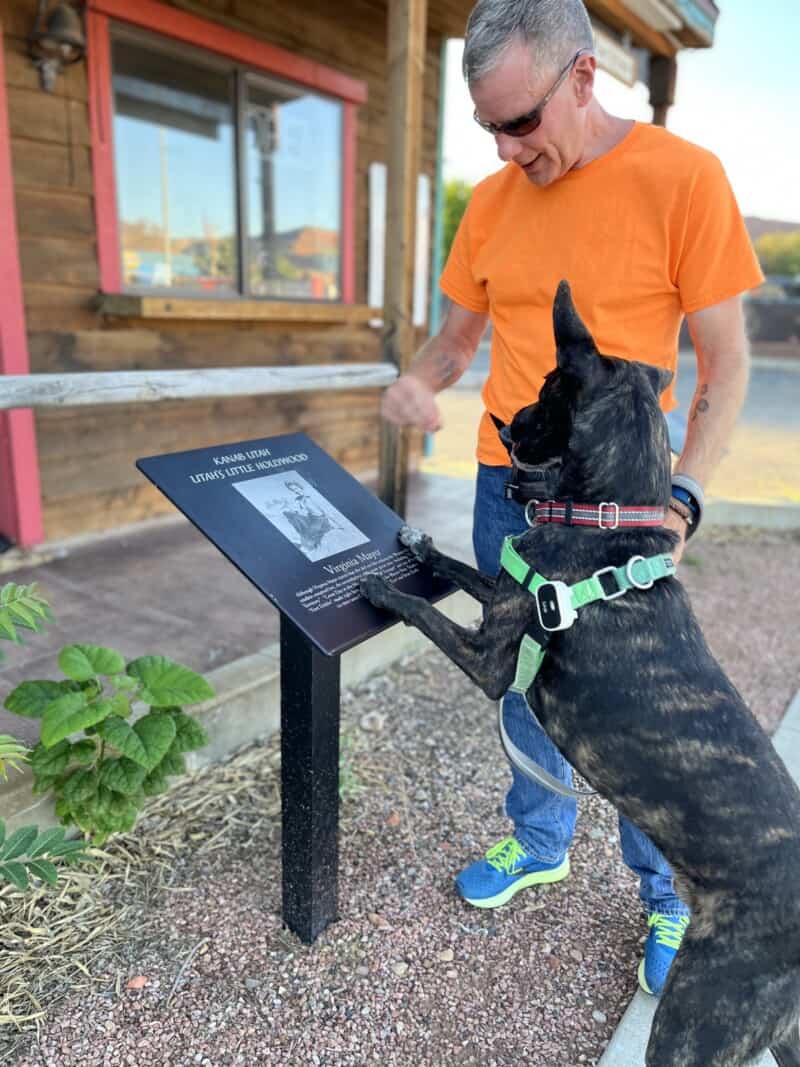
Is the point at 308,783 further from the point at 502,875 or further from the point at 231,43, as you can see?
the point at 231,43

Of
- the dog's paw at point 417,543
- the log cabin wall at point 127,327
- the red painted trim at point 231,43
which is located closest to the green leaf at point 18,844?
the dog's paw at point 417,543

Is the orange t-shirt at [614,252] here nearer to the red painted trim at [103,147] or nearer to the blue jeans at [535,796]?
the blue jeans at [535,796]

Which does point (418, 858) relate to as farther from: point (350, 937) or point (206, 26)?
point (206, 26)

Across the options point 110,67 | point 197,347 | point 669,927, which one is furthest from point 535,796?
point 110,67

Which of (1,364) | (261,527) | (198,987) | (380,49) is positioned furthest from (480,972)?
(380,49)

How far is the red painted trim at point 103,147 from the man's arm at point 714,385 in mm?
3457

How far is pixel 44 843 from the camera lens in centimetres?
184

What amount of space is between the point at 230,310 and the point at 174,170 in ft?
2.93

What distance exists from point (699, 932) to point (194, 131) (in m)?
4.87

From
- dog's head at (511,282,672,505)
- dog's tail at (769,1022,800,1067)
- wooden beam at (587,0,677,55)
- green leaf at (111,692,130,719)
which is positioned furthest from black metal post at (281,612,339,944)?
wooden beam at (587,0,677,55)

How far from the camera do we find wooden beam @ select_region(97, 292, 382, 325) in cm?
421

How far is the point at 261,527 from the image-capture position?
1.85 m

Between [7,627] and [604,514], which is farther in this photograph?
[7,627]

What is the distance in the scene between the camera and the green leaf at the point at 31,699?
6.93ft
